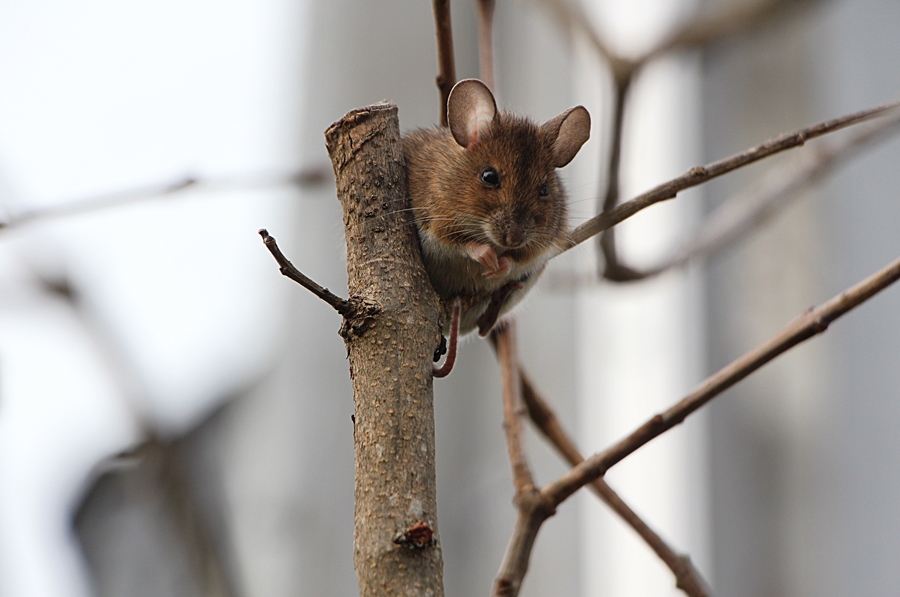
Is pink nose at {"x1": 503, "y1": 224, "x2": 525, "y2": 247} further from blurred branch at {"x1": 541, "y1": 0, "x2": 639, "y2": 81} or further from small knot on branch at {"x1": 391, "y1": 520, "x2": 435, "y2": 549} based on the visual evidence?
small knot on branch at {"x1": 391, "y1": 520, "x2": 435, "y2": 549}

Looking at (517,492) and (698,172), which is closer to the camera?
(698,172)

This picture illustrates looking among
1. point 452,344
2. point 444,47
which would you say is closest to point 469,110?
point 444,47

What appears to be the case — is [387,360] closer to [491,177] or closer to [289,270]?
[289,270]

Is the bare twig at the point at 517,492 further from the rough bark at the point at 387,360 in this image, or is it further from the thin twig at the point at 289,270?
→ the thin twig at the point at 289,270

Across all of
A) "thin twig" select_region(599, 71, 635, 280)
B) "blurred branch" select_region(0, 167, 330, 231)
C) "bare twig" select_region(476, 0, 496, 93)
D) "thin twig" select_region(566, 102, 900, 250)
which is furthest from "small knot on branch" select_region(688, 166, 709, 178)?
"blurred branch" select_region(0, 167, 330, 231)

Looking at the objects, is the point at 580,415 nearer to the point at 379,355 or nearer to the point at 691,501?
the point at 691,501

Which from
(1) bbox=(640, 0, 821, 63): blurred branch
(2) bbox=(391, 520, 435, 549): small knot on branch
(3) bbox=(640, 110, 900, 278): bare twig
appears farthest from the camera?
(3) bbox=(640, 110, 900, 278): bare twig
